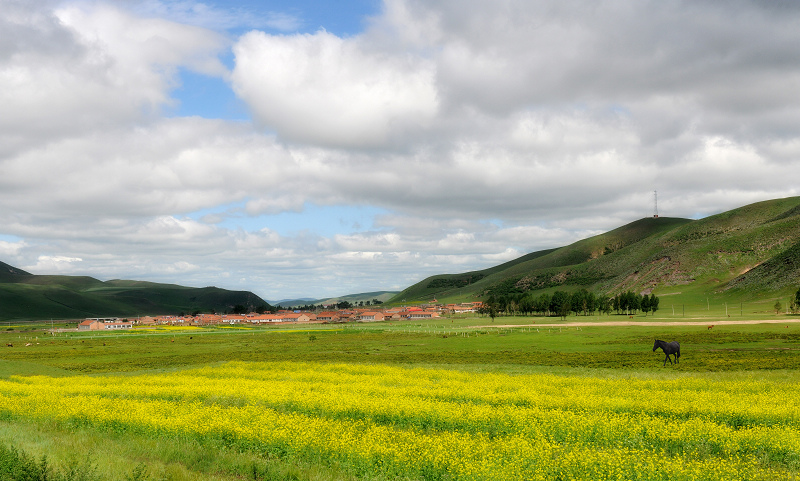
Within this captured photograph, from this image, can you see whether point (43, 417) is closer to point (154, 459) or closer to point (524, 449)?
point (154, 459)

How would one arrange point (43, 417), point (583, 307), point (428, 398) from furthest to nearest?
1. point (583, 307)
2. point (428, 398)
3. point (43, 417)

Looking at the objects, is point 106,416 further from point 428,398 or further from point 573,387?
point 573,387

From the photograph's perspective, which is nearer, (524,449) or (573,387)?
(524,449)

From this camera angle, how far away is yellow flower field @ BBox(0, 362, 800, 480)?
14758 millimetres

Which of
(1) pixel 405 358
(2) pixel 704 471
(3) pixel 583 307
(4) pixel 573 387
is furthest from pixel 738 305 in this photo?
(2) pixel 704 471

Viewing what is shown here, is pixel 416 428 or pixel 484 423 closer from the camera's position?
pixel 484 423

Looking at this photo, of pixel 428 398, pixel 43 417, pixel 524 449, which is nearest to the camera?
pixel 524 449

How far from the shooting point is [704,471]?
1400cm

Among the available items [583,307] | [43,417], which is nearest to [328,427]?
[43,417]

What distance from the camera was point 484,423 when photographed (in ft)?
66.1

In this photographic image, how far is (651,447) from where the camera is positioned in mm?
17562

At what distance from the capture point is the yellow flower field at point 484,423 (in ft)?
48.4

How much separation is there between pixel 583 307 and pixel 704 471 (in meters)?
185

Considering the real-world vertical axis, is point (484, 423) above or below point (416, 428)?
above
